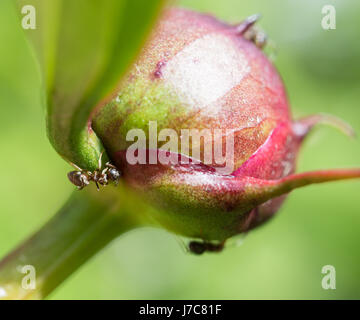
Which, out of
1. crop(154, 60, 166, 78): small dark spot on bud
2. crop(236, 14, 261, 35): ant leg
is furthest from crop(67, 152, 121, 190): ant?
crop(236, 14, 261, 35): ant leg

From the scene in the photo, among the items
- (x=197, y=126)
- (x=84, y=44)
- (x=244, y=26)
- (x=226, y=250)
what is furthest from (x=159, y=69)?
(x=226, y=250)

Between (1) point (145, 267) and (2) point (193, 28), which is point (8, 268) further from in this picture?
(1) point (145, 267)

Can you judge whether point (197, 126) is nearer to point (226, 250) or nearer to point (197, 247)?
point (197, 247)

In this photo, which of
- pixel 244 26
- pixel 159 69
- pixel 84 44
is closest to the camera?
pixel 84 44

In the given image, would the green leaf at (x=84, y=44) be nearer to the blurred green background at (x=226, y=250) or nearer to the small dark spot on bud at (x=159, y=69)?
the small dark spot on bud at (x=159, y=69)

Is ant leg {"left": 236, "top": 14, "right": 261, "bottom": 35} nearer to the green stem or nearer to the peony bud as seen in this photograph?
the peony bud
